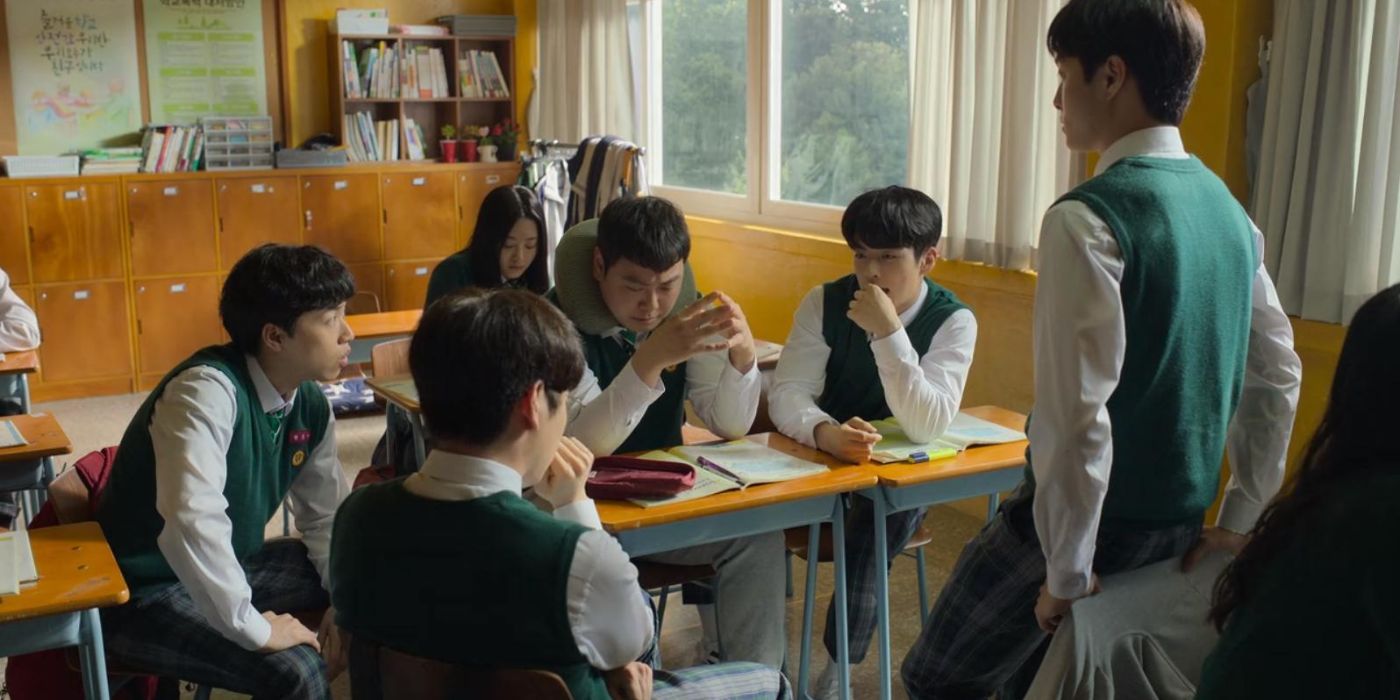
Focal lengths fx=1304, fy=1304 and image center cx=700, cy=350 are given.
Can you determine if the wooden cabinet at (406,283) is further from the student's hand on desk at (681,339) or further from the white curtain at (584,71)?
the student's hand on desk at (681,339)

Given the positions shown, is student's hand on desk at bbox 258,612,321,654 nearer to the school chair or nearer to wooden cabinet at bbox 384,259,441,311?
the school chair

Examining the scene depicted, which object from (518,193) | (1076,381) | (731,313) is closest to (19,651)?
(731,313)

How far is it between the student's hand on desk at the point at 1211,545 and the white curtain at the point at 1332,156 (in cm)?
158

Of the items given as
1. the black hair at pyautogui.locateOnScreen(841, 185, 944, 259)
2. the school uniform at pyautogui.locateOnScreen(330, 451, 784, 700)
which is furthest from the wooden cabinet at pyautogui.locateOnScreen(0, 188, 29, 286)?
the school uniform at pyautogui.locateOnScreen(330, 451, 784, 700)

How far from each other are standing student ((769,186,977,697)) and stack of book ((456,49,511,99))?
4874 millimetres

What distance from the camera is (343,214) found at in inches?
277

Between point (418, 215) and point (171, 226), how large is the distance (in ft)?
4.21

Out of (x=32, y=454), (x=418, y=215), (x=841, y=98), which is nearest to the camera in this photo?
(x=32, y=454)

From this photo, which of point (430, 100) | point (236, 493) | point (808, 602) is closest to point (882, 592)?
point (808, 602)

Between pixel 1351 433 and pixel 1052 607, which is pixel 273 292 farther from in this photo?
pixel 1351 433

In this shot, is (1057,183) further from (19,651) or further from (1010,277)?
(19,651)

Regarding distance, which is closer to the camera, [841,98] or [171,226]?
[841,98]

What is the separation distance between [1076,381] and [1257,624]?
0.60 meters

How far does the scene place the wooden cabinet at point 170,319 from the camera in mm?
6695
